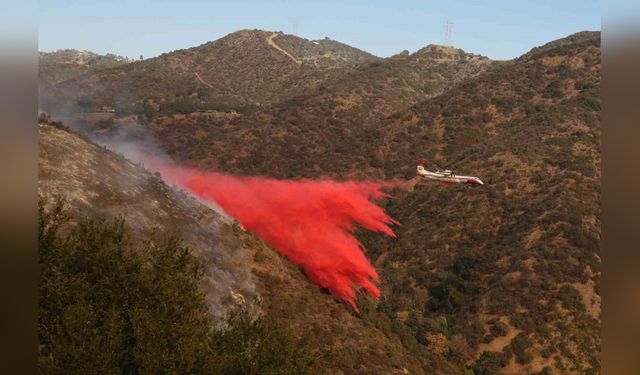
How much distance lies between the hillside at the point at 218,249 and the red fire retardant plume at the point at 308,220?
3.93 m

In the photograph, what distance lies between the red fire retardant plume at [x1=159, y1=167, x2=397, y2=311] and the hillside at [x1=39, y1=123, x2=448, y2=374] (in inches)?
155

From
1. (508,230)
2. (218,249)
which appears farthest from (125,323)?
(508,230)

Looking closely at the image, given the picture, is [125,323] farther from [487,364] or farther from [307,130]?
[307,130]

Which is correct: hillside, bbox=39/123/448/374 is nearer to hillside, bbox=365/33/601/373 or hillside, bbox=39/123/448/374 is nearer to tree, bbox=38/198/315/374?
tree, bbox=38/198/315/374

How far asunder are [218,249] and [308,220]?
14467 mm

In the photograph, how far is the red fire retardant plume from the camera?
173 ft

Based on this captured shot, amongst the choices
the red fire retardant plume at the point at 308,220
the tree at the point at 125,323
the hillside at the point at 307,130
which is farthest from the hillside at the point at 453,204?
the tree at the point at 125,323

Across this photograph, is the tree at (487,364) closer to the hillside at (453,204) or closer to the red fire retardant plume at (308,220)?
the hillside at (453,204)

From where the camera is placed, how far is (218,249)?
4453 cm

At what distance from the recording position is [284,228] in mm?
56625

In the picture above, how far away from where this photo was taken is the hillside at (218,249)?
1550 inches

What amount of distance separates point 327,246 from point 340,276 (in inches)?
153

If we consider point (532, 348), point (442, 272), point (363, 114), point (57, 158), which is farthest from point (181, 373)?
point (363, 114)

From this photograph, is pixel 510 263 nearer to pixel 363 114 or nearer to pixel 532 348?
pixel 532 348
